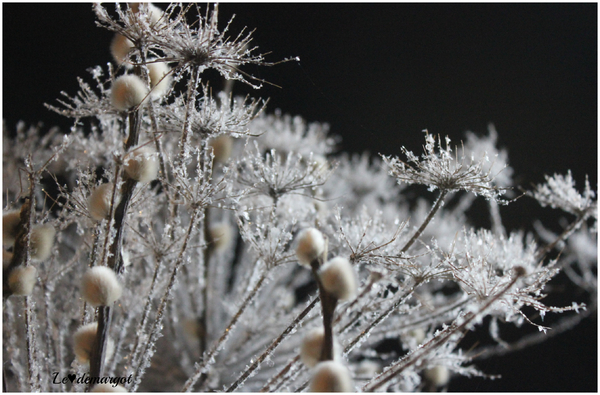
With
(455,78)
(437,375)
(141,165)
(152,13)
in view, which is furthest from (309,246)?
(455,78)

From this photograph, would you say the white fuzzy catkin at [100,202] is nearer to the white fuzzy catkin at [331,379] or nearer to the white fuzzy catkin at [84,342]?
the white fuzzy catkin at [84,342]

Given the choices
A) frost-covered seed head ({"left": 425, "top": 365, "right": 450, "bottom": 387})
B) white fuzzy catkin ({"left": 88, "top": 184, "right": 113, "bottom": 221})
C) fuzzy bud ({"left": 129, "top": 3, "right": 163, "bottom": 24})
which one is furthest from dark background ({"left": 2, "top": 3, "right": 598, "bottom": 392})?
white fuzzy catkin ({"left": 88, "top": 184, "right": 113, "bottom": 221})

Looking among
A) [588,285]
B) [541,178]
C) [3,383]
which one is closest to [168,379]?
[3,383]

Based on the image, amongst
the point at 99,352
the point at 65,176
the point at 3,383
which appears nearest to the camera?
the point at 99,352

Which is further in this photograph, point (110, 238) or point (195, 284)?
point (195, 284)

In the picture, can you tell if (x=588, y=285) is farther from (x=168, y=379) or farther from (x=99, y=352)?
(x=99, y=352)

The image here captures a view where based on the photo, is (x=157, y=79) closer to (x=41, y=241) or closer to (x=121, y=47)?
(x=121, y=47)

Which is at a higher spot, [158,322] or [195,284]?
[195,284]
